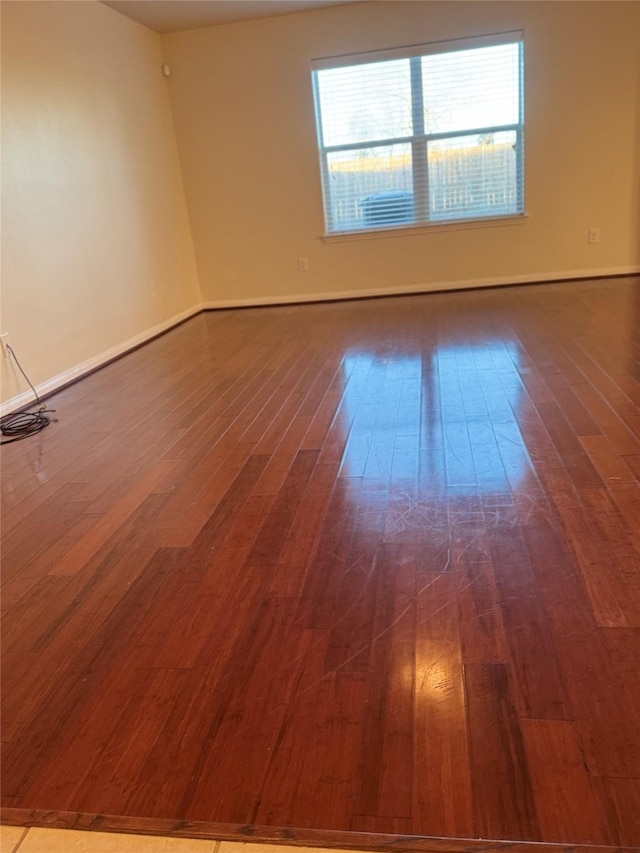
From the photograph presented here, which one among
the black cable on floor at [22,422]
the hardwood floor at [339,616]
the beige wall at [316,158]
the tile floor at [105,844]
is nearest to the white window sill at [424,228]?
the beige wall at [316,158]

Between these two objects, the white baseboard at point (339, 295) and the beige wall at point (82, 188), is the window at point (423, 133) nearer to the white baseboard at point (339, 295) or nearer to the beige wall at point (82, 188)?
the white baseboard at point (339, 295)

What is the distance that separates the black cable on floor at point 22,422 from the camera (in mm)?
3367

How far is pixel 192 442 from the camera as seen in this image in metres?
2.90

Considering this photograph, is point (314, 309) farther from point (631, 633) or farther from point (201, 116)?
point (631, 633)

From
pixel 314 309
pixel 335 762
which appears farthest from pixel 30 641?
pixel 314 309

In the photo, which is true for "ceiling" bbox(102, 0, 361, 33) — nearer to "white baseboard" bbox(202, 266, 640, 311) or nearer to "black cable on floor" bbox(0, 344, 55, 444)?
"white baseboard" bbox(202, 266, 640, 311)

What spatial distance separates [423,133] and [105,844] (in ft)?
19.1

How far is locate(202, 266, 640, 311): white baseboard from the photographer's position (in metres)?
5.82

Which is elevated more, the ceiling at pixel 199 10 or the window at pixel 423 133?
the ceiling at pixel 199 10

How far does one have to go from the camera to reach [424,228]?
5.84 meters

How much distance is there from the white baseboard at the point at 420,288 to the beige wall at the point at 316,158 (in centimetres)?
3

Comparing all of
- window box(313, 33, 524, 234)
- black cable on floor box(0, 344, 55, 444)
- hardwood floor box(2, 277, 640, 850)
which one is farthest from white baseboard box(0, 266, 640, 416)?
hardwood floor box(2, 277, 640, 850)

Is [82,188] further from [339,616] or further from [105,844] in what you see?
[105,844]

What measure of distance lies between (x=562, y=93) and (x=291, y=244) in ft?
8.97
